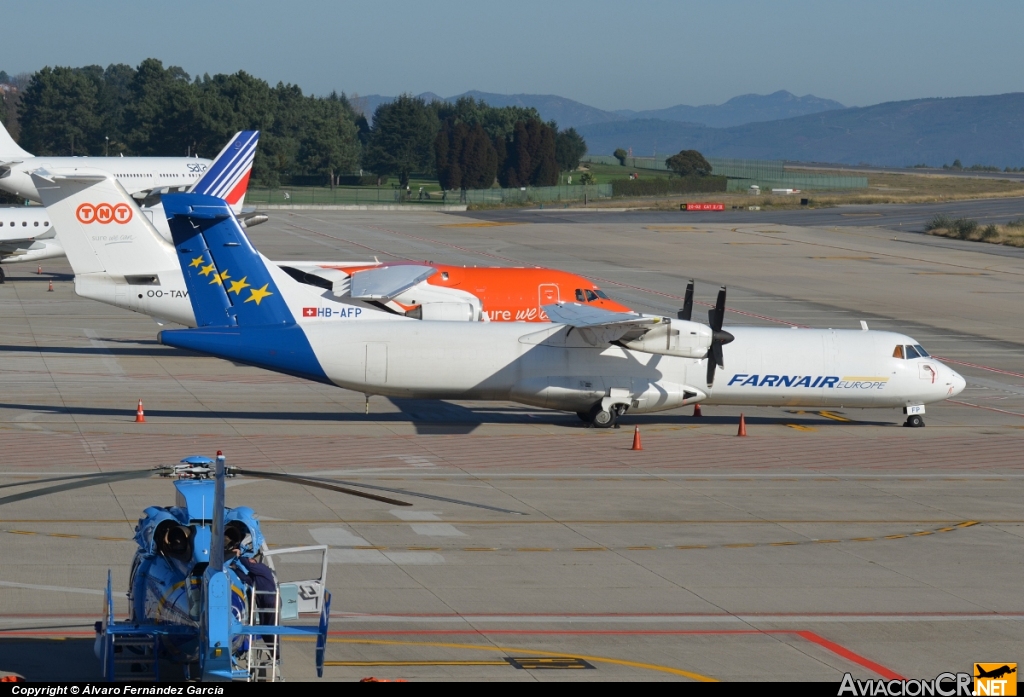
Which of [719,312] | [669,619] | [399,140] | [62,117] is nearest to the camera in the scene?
[669,619]

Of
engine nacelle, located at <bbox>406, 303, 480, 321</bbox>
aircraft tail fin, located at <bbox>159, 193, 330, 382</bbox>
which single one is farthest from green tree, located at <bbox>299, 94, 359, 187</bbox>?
aircraft tail fin, located at <bbox>159, 193, 330, 382</bbox>

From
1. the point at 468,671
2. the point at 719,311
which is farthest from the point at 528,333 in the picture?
the point at 468,671

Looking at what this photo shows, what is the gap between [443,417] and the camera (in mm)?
34125

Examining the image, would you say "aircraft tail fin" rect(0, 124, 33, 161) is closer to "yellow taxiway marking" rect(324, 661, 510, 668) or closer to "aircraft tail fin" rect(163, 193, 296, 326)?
"aircraft tail fin" rect(163, 193, 296, 326)

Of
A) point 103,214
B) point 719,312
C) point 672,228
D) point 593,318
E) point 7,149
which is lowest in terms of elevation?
point 593,318

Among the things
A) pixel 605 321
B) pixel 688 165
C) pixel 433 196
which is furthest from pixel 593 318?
pixel 688 165

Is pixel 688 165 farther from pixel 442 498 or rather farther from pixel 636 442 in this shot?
pixel 442 498

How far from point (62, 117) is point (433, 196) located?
Result: 5627 centimetres

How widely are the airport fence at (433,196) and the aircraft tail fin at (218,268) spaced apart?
99.5 m

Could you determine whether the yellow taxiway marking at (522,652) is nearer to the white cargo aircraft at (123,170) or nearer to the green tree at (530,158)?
the white cargo aircraft at (123,170)

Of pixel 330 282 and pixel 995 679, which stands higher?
pixel 330 282

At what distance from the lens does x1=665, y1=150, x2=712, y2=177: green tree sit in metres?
178

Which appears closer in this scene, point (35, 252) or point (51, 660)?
point (51, 660)

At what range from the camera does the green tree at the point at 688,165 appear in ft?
584
